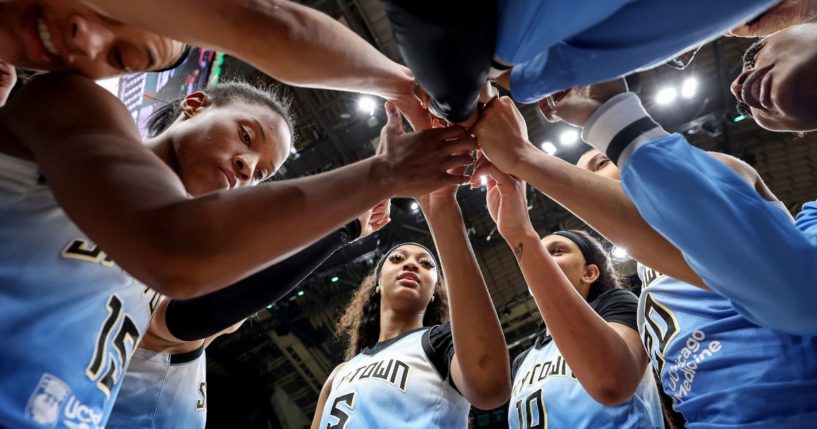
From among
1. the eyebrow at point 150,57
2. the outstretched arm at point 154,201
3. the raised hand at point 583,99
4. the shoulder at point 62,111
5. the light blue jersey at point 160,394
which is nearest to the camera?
the outstretched arm at point 154,201

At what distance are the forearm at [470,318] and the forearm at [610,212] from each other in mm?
417

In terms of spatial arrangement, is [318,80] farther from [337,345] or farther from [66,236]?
[337,345]

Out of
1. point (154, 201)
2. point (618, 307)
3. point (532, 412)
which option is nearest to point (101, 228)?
point (154, 201)

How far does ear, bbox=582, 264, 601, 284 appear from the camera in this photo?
2.49 meters

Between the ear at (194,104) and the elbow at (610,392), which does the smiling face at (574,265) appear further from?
the ear at (194,104)

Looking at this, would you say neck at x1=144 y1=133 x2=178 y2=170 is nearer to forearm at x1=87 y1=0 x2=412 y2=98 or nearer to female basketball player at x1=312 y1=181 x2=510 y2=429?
forearm at x1=87 y1=0 x2=412 y2=98

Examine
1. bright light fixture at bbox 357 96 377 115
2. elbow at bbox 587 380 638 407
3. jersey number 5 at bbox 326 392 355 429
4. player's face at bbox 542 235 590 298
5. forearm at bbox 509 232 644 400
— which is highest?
forearm at bbox 509 232 644 400

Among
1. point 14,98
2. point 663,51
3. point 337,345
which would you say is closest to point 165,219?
point 14,98

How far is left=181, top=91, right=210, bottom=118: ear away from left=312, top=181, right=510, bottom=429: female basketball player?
79cm

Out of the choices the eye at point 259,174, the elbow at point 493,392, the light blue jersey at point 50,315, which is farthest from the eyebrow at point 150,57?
the elbow at point 493,392

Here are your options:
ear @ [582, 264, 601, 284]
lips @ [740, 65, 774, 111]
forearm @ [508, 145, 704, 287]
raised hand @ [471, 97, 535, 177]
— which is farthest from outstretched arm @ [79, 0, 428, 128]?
ear @ [582, 264, 601, 284]

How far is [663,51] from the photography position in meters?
1.08

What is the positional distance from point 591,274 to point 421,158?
162cm

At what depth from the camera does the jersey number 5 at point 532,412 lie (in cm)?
200
